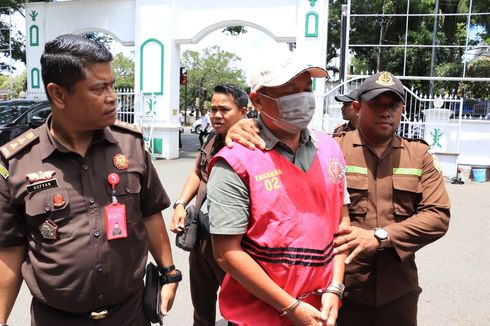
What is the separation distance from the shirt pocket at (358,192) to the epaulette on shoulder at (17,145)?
1.36 meters

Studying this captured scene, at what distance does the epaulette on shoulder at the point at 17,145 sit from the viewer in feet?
5.30

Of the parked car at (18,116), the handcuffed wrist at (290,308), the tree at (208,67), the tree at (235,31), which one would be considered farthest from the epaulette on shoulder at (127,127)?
the tree at (208,67)

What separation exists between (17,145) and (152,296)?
2.66 ft

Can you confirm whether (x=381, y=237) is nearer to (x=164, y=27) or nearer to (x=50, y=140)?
(x=50, y=140)

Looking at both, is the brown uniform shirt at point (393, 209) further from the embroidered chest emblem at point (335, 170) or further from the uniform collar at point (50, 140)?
the uniform collar at point (50, 140)

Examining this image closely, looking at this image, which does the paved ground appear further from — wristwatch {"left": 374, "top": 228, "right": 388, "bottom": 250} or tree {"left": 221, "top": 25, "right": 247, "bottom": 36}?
tree {"left": 221, "top": 25, "right": 247, "bottom": 36}

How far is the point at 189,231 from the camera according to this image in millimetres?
2514

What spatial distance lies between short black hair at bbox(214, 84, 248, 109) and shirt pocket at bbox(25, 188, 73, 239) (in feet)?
5.17

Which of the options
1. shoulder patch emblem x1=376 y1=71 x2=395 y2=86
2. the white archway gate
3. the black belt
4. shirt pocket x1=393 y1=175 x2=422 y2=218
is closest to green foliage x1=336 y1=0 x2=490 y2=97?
the white archway gate

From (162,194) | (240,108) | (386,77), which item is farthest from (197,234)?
(386,77)

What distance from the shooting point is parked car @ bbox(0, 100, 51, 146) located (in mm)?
8362

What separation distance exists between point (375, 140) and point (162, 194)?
103 centimetres

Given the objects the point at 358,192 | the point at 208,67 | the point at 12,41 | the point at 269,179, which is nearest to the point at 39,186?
the point at 269,179

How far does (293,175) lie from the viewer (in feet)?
5.23
